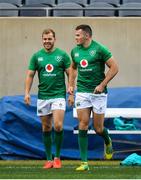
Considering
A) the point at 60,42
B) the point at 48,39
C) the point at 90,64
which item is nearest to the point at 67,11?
the point at 60,42

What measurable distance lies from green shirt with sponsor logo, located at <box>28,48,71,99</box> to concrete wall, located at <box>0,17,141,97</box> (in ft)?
15.7

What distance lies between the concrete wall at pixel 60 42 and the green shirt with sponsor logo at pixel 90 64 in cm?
519

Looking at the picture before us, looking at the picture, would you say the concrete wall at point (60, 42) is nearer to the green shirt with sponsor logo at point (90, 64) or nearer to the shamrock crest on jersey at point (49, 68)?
the shamrock crest on jersey at point (49, 68)

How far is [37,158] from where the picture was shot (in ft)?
46.2

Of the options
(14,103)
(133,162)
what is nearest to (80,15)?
(14,103)

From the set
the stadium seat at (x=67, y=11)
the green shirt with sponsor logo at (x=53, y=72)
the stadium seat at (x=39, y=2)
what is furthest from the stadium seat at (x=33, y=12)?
the green shirt with sponsor logo at (x=53, y=72)

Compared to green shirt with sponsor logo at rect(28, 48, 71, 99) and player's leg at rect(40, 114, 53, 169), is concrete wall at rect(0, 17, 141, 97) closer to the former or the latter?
player's leg at rect(40, 114, 53, 169)

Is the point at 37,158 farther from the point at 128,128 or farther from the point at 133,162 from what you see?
the point at 133,162

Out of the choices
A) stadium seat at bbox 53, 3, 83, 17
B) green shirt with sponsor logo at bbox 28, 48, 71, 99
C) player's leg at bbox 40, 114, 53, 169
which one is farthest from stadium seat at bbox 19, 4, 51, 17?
player's leg at bbox 40, 114, 53, 169

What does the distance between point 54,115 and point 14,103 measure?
284 cm

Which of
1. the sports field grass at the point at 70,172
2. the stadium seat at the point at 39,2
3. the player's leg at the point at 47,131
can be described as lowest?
the sports field grass at the point at 70,172

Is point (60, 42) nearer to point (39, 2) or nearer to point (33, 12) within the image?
point (33, 12)

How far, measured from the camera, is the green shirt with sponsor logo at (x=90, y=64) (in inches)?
437

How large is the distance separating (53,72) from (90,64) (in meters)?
0.65
